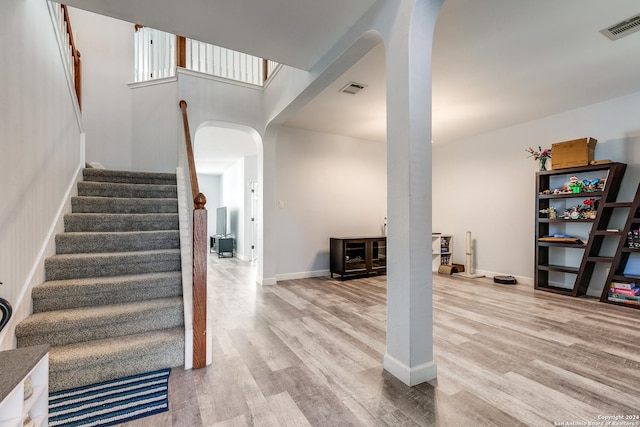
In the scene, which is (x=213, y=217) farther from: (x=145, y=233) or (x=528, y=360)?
(x=528, y=360)

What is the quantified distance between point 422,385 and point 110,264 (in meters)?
2.56

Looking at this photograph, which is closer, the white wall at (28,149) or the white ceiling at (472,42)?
the white wall at (28,149)

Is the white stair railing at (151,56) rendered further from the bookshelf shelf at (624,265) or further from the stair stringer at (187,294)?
the bookshelf shelf at (624,265)

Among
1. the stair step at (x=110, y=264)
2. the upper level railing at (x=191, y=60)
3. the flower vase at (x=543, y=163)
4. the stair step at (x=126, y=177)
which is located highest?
the upper level railing at (x=191, y=60)

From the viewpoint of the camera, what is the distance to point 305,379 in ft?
6.06

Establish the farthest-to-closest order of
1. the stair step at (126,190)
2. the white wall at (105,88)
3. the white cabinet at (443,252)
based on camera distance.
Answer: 1. the white cabinet at (443,252)
2. the white wall at (105,88)
3. the stair step at (126,190)

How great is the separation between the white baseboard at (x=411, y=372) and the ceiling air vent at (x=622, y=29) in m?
2.93

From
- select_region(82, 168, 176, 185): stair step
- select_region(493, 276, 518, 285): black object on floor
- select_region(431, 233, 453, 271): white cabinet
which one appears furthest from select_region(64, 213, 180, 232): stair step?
select_region(493, 276, 518, 285): black object on floor

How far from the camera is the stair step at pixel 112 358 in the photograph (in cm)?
175

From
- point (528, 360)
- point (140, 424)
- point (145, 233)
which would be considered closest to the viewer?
point (140, 424)

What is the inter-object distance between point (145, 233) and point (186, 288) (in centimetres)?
100

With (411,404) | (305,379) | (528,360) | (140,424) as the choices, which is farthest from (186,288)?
(528,360)

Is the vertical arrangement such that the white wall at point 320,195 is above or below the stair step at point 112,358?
above

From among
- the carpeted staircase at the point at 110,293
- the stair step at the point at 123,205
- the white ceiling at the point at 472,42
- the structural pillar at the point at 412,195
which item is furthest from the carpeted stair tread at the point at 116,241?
the structural pillar at the point at 412,195
